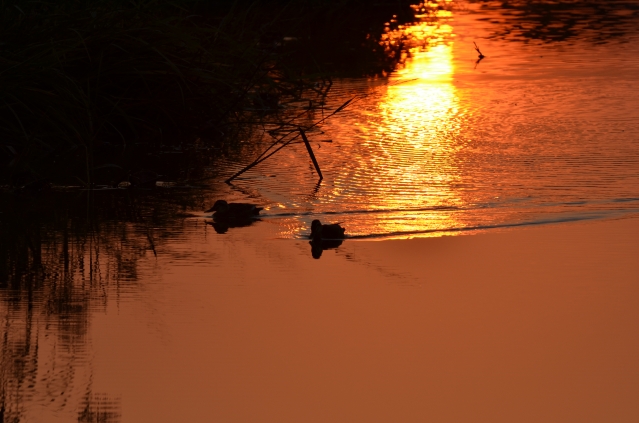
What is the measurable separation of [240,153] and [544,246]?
111 inches

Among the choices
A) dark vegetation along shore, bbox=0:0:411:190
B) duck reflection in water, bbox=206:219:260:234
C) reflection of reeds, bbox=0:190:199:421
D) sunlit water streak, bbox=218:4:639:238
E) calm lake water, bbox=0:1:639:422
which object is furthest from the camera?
dark vegetation along shore, bbox=0:0:411:190

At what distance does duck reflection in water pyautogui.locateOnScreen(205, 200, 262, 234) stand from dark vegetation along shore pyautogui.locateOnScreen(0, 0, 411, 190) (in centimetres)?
88

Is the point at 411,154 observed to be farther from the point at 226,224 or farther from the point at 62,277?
the point at 62,277

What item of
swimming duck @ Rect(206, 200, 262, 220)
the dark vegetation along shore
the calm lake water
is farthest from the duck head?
the dark vegetation along shore

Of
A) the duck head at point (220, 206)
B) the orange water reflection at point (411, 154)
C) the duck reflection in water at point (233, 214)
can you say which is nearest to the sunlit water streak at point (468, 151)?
the orange water reflection at point (411, 154)

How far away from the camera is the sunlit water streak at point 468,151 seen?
5910 millimetres

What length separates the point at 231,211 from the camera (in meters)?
5.82

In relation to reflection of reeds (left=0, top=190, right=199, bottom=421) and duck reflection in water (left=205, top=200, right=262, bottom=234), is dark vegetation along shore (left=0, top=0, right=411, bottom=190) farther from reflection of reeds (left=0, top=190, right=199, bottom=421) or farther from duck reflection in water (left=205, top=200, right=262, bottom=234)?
duck reflection in water (left=205, top=200, right=262, bottom=234)

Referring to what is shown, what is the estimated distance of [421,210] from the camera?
19.2 ft

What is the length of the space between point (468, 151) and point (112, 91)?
2207 millimetres

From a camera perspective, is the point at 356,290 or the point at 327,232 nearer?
Answer: the point at 356,290

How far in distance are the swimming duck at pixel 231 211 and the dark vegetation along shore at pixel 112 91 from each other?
87 cm

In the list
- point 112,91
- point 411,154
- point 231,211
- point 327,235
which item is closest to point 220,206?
point 231,211

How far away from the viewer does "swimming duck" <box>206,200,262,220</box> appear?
582 cm
